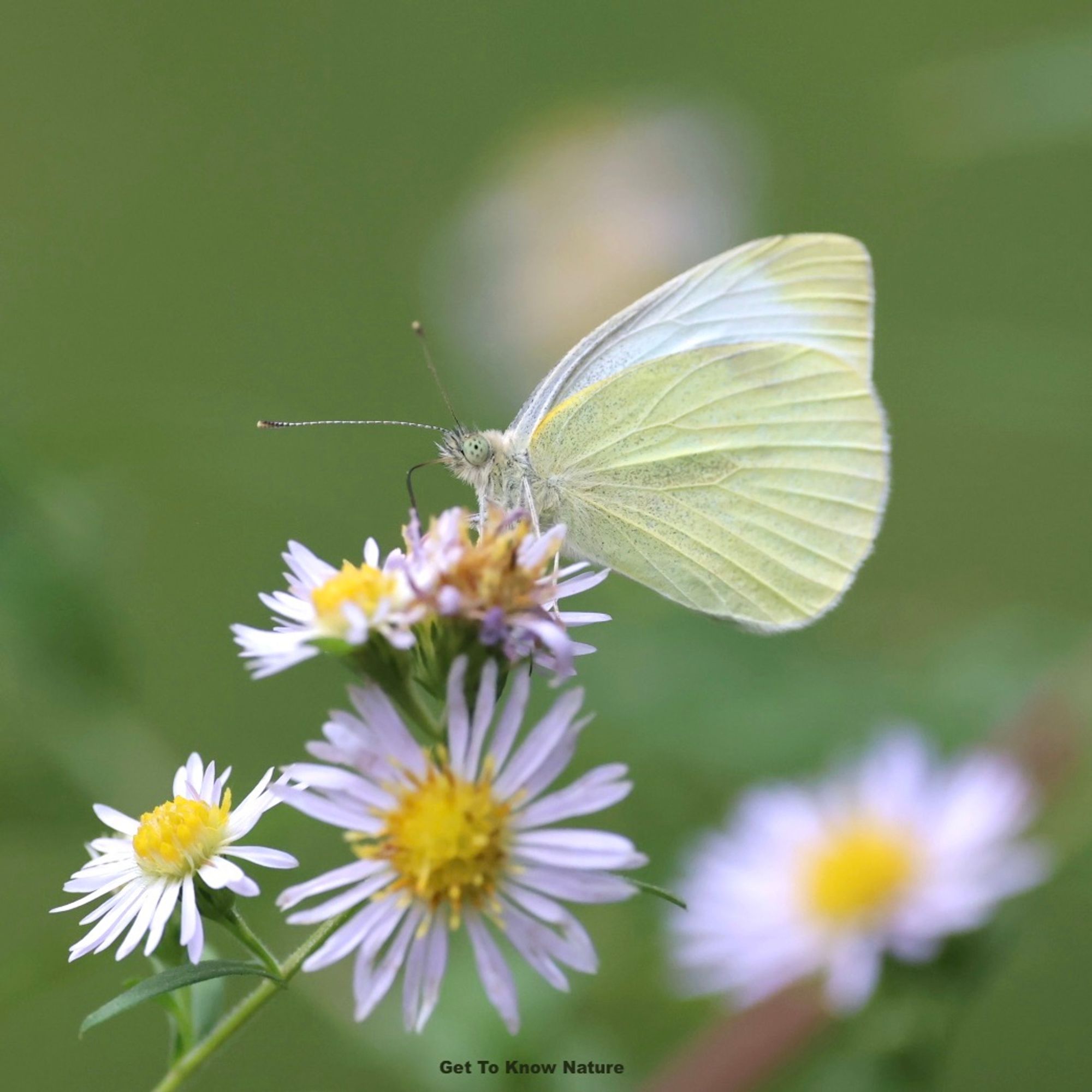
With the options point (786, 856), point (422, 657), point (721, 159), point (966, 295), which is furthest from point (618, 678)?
point (966, 295)

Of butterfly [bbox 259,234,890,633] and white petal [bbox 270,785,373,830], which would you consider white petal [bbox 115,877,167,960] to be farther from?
butterfly [bbox 259,234,890,633]

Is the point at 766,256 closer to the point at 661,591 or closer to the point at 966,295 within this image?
the point at 661,591

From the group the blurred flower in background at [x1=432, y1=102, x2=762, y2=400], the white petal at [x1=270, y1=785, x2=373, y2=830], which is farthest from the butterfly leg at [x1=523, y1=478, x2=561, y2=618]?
the blurred flower in background at [x1=432, y1=102, x2=762, y2=400]

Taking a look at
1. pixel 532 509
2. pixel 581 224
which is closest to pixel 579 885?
pixel 532 509

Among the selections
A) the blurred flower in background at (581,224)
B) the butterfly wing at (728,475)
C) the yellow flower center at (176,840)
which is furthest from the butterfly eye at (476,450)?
the blurred flower in background at (581,224)

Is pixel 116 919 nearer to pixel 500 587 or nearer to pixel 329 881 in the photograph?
pixel 329 881
